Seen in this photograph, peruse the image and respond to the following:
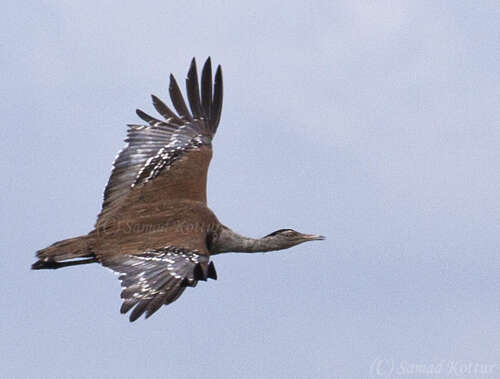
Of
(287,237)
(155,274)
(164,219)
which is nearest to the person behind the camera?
(155,274)

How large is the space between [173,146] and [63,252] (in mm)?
3057

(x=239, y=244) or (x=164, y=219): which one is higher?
(x=164, y=219)

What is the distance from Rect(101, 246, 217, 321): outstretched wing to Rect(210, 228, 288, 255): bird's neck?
1.50 metres

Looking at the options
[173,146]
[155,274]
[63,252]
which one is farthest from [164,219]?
[173,146]

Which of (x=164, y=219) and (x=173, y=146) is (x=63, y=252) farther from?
(x=173, y=146)

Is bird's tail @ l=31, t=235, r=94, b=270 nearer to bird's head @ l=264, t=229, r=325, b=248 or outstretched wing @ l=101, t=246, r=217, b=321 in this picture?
outstretched wing @ l=101, t=246, r=217, b=321

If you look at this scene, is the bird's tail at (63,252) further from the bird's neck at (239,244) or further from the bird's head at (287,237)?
the bird's head at (287,237)

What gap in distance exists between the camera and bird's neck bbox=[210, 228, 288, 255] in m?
15.5

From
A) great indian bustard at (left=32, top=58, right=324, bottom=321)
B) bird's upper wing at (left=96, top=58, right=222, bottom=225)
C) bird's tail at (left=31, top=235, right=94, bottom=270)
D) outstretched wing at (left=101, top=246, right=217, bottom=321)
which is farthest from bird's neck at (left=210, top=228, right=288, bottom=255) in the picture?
bird's tail at (left=31, top=235, right=94, bottom=270)

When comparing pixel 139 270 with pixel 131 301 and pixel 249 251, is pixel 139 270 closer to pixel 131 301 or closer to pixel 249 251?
pixel 131 301

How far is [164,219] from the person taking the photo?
14.8 m

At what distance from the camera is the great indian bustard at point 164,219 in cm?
1319

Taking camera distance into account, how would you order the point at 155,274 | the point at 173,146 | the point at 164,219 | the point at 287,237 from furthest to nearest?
1. the point at 173,146
2. the point at 287,237
3. the point at 164,219
4. the point at 155,274

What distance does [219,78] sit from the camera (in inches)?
674
